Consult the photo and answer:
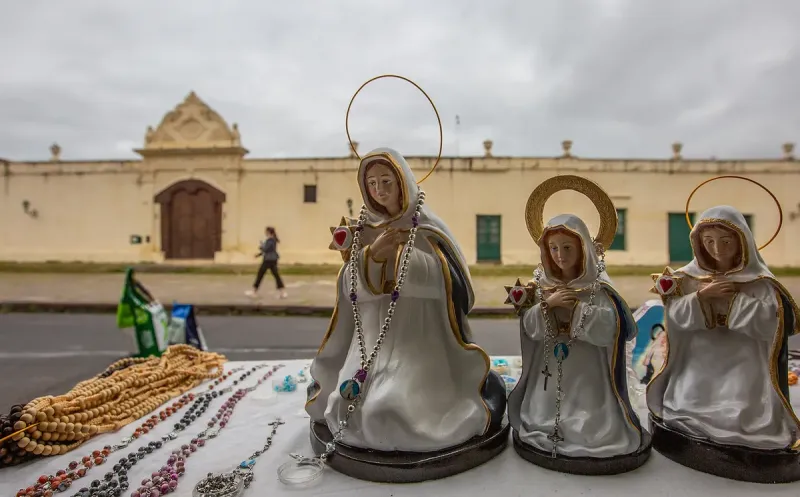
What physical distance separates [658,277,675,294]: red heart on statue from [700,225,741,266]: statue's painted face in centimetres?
21

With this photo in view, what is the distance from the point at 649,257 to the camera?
9750mm

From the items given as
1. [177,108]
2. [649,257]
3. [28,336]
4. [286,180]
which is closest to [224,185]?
[286,180]

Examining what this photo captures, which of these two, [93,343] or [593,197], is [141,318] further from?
[593,197]

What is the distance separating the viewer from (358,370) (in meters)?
2.13

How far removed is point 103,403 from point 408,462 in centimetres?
212

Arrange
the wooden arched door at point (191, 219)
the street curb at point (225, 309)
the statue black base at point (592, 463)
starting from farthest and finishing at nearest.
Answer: the wooden arched door at point (191, 219), the street curb at point (225, 309), the statue black base at point (592, 463)

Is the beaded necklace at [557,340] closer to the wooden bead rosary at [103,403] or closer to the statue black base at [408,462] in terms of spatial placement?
the statue black base at [408,462]

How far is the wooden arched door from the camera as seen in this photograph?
428 inches

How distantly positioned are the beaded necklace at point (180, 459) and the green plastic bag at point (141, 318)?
1526mm

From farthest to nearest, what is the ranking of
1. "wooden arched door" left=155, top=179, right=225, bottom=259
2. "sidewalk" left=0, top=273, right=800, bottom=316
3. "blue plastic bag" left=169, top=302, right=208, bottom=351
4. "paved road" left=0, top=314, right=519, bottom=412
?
"wooden arched door" left=155, top=179, right=225, bottom=259, "sidewalk" left=0, top=273, right=800, bottom=316, "blue plastic bag" left=169, top=302, right=208, bottom=351, "paved road" left=0, top=314, right=519, bottom=412

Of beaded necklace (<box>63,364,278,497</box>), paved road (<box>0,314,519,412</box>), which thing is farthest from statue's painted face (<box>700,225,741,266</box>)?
paved road (<box>0,314,519,412</box>)

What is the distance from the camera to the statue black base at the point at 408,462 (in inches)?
76.1

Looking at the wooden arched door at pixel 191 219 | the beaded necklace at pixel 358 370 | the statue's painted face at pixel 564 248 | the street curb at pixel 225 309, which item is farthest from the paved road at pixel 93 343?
the wooden arched door at pixel 191 219

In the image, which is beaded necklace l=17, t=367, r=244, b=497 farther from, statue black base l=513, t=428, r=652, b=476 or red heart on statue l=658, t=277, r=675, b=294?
red heart on statue l=658, t=277, r=675, b=294
